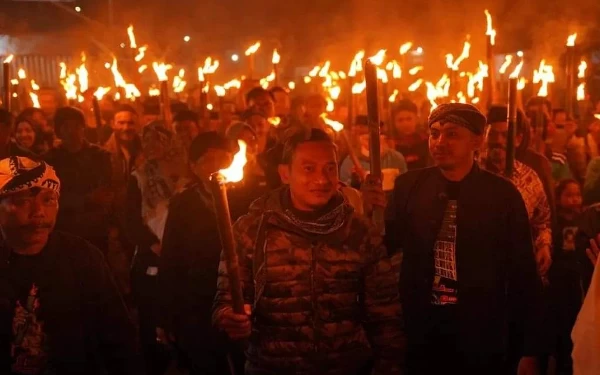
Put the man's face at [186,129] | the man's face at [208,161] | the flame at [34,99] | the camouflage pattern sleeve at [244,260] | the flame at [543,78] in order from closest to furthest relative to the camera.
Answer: the camouflage pattern sleeve at [244,260], the man's face at [208,161], the man's face at [186,129], the flame at [543,78], the flame at [34,99]

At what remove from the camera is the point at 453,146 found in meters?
4.17

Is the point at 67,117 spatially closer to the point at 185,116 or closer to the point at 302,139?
the point at 185,116

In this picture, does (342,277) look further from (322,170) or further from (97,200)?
(97,200)

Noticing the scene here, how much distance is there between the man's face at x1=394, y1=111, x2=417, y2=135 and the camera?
845 centimetres

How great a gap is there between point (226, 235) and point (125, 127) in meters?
5.73

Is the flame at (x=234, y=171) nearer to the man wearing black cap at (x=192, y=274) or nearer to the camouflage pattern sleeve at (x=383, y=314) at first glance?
the camouflage pattern sleeve at (x=383, y=314)

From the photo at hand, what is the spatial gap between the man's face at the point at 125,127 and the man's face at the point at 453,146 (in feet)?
16.0

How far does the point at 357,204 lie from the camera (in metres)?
4.46

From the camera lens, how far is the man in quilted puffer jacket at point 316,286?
3.38 metres

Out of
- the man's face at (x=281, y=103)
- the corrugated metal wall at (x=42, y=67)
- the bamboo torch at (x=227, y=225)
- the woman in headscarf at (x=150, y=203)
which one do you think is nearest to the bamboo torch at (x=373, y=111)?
the bamboo torch at (x=227, y=225)

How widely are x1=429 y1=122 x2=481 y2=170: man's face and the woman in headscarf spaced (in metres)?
2.47

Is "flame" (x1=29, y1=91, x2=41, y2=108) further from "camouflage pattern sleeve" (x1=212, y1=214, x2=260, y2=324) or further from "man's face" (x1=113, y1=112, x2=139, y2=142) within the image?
"camouflage pattern sleeve" (x1=212, y1=214, x2=260, y2=324)

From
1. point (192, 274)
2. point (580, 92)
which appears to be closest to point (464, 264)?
point (192, 274)

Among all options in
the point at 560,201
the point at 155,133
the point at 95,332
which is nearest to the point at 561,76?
the point at 560,201
